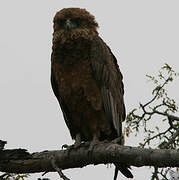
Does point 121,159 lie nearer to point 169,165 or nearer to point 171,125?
Answer: point 169,165

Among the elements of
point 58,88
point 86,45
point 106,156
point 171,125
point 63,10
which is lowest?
point 106,156

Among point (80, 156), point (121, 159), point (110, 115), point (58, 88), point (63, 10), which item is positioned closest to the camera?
point (121, 159)

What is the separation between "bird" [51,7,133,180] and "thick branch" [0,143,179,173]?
2.61 ft

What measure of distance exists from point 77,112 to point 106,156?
1555 millimetres

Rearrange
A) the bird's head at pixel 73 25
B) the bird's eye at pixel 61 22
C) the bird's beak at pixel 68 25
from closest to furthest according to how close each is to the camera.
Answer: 1. the bird's head at pixel 73 25
2. the bird's beak at pixel 68 25
3. the bird's eye at pixel 61 22

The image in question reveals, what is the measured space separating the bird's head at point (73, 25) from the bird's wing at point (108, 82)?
0.22 m

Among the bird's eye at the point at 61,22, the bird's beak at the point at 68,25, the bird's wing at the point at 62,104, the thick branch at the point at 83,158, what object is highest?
the bird's eye at the point at 61,22

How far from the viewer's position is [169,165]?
12.1ft

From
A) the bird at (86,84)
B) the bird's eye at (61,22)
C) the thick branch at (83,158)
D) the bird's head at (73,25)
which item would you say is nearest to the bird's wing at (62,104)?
the bird at (86,84)

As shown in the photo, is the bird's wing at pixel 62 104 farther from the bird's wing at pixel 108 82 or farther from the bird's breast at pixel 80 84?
the bird's wing at pixel 108 82

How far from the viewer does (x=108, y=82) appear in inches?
224

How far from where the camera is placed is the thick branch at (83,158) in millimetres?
3852

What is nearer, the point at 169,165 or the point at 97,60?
the point at 169,165

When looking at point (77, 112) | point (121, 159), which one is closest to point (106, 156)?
point (121, 159)
